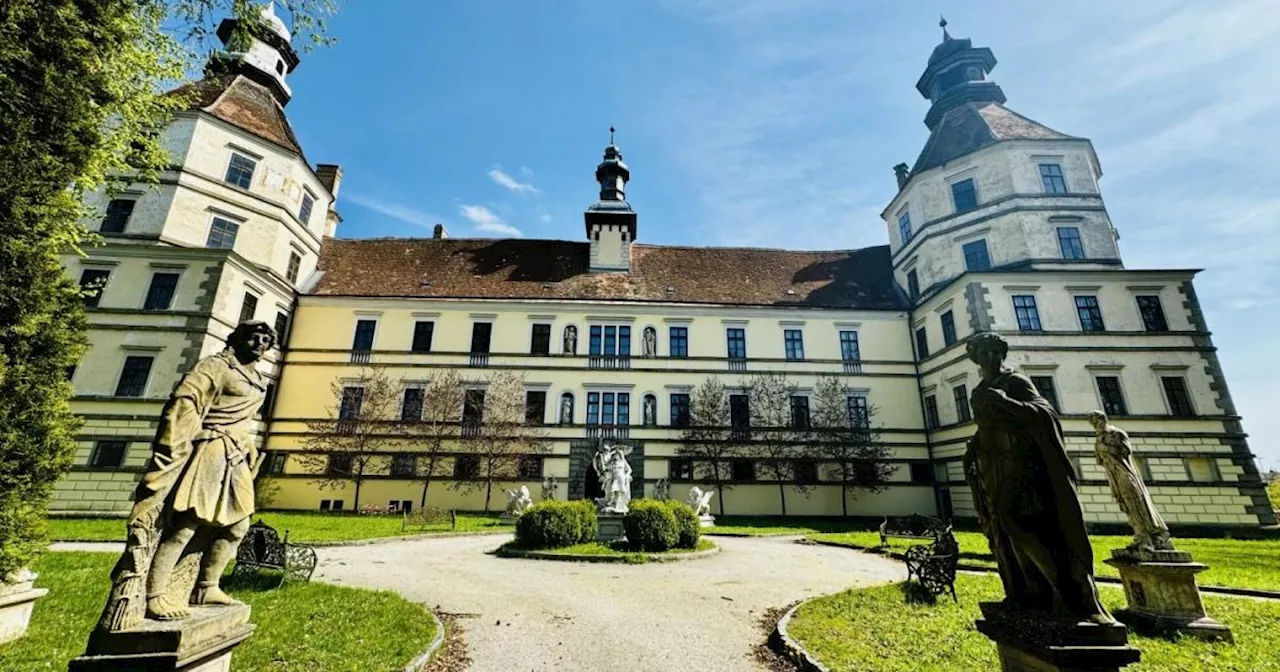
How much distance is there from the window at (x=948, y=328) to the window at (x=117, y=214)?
38452 millimetres

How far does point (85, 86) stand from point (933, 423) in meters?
30.8

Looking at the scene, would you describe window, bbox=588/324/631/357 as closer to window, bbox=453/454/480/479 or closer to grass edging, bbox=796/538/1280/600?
window, bbox=453/454/480/479

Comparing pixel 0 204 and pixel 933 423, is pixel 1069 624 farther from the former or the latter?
pixel 933 423

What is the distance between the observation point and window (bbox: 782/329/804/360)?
93.2 ft

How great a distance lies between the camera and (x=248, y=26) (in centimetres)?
915

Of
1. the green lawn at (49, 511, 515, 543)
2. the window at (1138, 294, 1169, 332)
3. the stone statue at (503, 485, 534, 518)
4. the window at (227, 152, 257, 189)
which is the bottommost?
the green lawn at (49, 511, 515, 543)

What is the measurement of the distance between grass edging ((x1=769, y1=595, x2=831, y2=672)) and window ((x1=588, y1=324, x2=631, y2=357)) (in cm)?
2154

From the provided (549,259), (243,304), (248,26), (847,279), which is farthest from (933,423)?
(243,304)

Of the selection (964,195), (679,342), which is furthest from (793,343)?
(964,195)

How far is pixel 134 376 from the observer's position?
21391 millimetres

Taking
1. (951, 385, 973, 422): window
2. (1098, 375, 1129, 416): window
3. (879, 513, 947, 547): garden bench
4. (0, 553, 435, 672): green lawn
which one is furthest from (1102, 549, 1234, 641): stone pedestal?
(1098, 375, 1129, 416): window

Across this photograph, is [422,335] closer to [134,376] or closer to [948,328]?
[134,376]

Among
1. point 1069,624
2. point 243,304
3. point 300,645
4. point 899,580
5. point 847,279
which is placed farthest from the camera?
point 847,279

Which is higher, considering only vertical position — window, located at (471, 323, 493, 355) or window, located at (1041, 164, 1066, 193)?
window, located at (1041, 164, 1066, 193)
